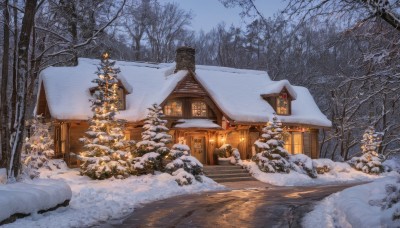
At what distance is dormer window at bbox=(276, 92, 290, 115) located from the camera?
108 ft

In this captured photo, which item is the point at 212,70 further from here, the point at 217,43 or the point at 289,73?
the point at 217,43

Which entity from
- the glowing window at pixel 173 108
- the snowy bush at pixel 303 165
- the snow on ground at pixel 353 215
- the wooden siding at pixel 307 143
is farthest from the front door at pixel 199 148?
the snow on ground at pixel 353 215

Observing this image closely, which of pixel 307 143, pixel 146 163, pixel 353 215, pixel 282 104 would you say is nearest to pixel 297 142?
pixel 307 143

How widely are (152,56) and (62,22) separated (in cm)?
1920

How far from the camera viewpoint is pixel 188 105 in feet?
98.3

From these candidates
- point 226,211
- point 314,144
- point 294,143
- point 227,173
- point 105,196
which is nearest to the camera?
point 226,211

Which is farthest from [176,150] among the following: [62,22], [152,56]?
[152,56]

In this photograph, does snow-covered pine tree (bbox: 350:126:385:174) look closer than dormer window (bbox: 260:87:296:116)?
Yes

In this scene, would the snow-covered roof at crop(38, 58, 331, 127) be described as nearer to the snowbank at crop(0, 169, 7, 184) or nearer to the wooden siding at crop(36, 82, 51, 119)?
the wooden siding at crop(36, 82, 51, 119)

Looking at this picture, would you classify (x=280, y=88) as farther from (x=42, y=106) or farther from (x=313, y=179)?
(x=42, y=106)

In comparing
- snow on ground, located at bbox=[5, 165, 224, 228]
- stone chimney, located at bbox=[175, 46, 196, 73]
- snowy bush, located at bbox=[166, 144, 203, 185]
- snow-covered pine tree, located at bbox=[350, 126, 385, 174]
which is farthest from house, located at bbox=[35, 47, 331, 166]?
snow on ground, located at bbox=[5, 165, 224, 228]

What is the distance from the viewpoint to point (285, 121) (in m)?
31.9

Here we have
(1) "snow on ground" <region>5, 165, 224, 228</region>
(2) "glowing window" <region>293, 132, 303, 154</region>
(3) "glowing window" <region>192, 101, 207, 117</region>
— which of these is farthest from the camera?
(2) "glowing window" <region>293, 132, 303, 154</region>

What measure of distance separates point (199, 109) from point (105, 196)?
1531cm
